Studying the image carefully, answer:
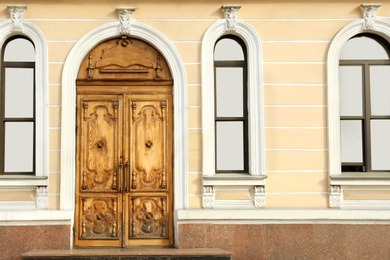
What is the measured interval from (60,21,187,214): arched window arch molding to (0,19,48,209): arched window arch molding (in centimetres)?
30

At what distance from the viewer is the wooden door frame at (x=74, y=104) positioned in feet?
42.2

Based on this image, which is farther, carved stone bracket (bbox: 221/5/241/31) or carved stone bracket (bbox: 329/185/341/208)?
carved stone bracket (bbox: 221/5/241/31)

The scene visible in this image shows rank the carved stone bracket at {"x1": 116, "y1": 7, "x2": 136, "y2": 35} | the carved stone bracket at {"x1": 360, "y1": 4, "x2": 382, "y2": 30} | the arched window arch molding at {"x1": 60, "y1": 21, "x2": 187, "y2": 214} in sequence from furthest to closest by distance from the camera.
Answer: the carved stone bracket at {"x1": 360, "y1": 4, "x2": 382, "y2": 30}
the carved stone bracket at {"x1": 116, "y1": 7, "x2": 136, "y2": 35}
the arched window arch molding at {"x1": 60, "y1": 21, "x2": 187, "y2": 214}

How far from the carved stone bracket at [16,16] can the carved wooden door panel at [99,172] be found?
1.57 metres

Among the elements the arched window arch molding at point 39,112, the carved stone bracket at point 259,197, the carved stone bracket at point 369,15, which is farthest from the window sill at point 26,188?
the carved stone bracket at point 369,15

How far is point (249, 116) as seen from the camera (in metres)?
13.1

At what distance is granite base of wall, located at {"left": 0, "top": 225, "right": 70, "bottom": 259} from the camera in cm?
1257

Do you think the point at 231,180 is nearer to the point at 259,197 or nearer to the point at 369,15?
the point at 259,197

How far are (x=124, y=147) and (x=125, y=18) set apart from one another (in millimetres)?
2151

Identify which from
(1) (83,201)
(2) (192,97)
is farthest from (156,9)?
(1) (83,201)

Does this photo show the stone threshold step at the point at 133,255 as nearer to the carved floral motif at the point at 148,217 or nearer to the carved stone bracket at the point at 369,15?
the carved floral motif at the point at 148,217

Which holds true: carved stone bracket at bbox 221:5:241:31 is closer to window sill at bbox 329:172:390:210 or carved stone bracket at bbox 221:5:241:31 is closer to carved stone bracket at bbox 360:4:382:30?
carved stone bracket at bbox 360:4:382:30

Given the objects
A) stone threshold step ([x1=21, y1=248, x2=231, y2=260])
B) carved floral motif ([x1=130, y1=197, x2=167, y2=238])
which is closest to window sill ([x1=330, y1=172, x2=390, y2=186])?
stone threshold step ([x1=21, y1=248, x2=231, y2=260])

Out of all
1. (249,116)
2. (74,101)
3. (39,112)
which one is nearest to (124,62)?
(74,101)
